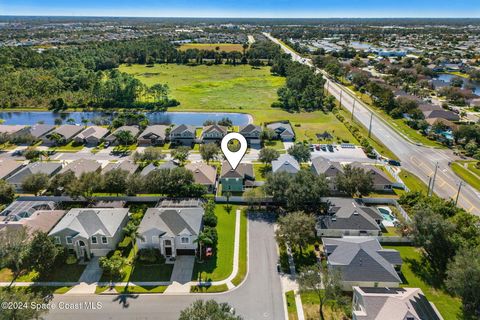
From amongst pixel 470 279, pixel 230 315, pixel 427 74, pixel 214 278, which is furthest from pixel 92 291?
pixel 427 74

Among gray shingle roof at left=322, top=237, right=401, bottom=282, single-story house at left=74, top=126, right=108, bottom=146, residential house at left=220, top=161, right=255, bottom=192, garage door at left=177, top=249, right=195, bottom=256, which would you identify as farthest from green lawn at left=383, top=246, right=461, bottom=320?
single-story house at left=74, top=126, right=108, bottom=146

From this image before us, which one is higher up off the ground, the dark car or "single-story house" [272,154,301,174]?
"single-story house" [272,154,301,174]

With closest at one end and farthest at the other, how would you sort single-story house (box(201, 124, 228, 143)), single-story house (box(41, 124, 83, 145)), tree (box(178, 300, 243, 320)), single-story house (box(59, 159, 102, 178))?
tree (box(178, 300, 243, 320)), single-story house (box(59, 159, 102, 178)), single-story house (box(41, 124, 83, 145)), single-story house (box(201, 124, 228, 143))

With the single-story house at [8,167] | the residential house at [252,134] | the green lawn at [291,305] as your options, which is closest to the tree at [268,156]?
the residential house at [252,134]

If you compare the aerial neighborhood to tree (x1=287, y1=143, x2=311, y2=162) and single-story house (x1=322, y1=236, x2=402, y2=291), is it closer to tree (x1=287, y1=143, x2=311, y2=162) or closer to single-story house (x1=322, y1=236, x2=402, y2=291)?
single-story house (x1=322, y1=236, x2=402, y2=291)

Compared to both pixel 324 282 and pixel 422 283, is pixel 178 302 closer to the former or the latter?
pixel 324 282

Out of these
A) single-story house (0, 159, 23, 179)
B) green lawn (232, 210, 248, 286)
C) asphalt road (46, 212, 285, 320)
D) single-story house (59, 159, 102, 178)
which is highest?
single-story house (59, 159, 102, 178)
